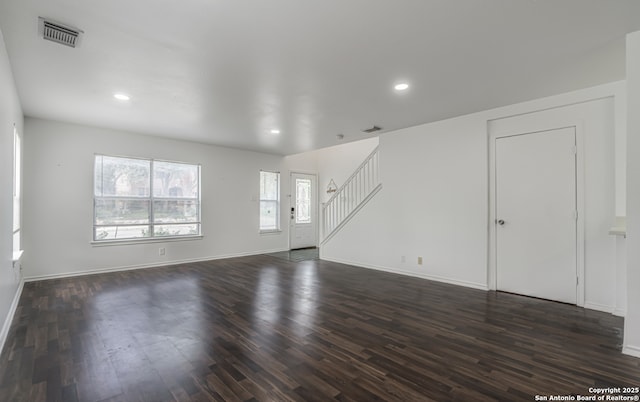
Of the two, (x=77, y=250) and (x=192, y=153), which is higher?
(x=192, y=153)

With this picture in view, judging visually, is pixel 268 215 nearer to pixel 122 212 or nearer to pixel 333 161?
pixel 333 161

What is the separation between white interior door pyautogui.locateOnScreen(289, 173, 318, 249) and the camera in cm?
845

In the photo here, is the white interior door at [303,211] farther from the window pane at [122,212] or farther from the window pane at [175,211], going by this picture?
the window pane at [122,212]

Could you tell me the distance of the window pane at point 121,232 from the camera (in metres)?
5.44

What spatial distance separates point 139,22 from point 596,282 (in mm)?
5414

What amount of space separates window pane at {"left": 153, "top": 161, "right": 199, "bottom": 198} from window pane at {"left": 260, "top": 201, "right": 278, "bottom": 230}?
178 cm

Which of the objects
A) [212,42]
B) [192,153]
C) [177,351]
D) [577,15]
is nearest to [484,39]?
[577,15]

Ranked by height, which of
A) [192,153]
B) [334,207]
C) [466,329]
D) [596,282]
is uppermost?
[192,153]

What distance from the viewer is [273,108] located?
168 inches

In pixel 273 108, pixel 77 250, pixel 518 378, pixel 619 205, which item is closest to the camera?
pixel 518 378

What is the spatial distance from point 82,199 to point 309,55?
4.94 m

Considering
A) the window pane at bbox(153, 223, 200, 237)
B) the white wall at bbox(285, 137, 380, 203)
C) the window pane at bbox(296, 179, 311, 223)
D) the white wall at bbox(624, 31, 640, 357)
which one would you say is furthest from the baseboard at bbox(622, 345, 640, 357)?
the window pane at bbox(296, 179, 311, 223)

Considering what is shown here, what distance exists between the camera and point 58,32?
2.40m

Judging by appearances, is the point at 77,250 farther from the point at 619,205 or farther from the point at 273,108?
the point at 619,205
